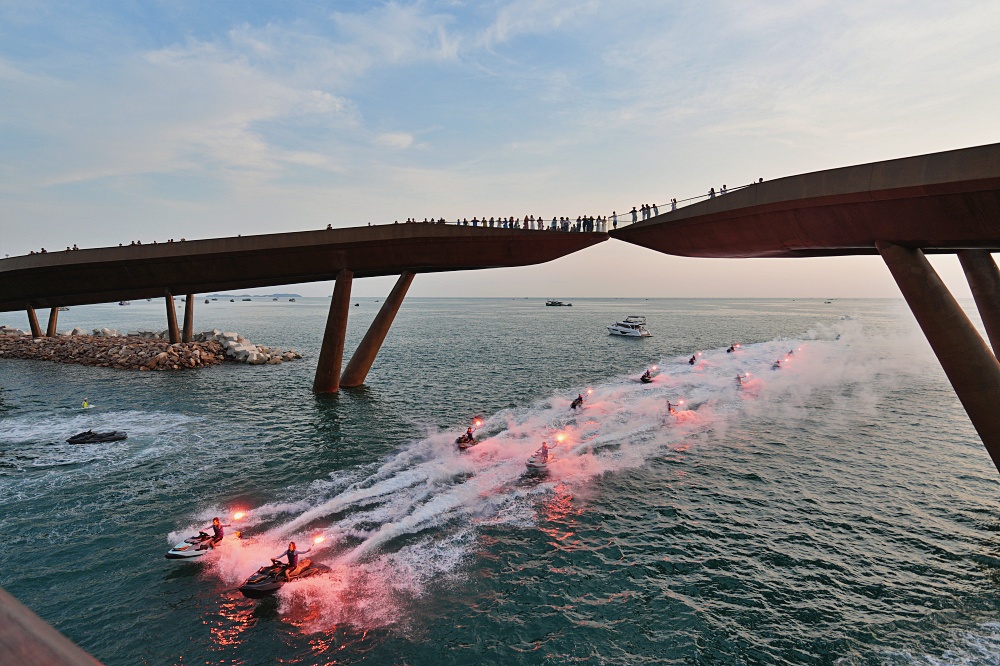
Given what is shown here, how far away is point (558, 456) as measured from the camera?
2439 centimetres

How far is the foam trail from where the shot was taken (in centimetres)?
1438

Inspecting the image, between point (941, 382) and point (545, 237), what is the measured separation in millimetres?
39849

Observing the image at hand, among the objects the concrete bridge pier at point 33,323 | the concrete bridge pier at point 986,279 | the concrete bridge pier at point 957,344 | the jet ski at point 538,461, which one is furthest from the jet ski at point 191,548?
the concrete bridge pier at point 33,323

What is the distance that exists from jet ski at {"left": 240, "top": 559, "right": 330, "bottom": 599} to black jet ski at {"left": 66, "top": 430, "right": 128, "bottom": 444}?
17.1 m

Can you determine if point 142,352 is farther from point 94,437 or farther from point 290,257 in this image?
point 94,437

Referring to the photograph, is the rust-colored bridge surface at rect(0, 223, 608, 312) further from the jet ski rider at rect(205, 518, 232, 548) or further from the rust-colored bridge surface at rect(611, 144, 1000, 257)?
the jet ski rider at rect(205, 518, 232, 548)

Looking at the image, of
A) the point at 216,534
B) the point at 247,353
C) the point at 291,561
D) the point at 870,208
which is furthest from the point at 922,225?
the point at 247,353

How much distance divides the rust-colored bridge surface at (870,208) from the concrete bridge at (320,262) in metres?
11.6

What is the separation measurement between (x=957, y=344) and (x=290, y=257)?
35.0 metres

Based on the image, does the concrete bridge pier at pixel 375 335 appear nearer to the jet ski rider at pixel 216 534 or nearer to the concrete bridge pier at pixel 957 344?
the jet ski rider at pixel 216 534

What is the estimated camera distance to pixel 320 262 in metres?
34.2

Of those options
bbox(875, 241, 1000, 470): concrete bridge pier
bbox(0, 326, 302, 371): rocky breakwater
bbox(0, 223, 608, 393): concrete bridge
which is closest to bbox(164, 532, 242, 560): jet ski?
bbox(0, 223, 608, 393): concrete bridge

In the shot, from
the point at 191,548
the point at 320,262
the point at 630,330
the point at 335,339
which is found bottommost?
the point at 191,548

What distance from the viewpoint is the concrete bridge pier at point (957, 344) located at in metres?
16.0
